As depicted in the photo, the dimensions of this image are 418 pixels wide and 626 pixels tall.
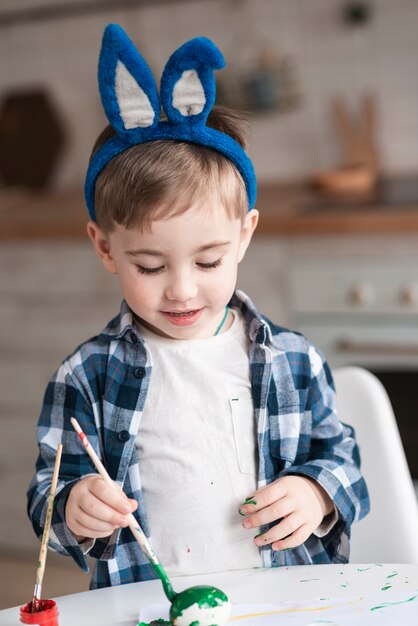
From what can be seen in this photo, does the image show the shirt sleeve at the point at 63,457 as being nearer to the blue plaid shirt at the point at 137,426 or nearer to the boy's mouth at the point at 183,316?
the blue plaid shirt at the point at 137,426

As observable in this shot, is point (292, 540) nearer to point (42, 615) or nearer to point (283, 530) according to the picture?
point (283, 530)

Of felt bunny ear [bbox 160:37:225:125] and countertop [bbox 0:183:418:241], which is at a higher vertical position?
countertop [bbox 0:183:418:241]

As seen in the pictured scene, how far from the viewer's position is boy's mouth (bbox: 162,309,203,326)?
0.99m

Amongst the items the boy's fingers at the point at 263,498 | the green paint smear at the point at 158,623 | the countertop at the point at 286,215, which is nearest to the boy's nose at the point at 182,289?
the boy's fingers at the point at 263,498

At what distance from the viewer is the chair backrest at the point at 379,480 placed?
1173mm

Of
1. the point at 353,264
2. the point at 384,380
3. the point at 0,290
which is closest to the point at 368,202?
the point at 353,264

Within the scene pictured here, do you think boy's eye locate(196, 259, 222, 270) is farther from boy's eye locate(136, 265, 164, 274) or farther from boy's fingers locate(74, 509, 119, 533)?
boy's fingers locate(74, 509, 119, 533)

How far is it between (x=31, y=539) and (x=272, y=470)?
1.86 m

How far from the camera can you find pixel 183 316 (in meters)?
1.00

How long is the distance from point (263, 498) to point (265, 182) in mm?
1861

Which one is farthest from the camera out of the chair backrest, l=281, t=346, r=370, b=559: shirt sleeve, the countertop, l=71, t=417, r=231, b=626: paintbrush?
the countertop

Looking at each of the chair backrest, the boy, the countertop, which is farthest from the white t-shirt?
the countertop

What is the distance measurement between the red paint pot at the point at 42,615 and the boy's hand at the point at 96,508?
0.10 m

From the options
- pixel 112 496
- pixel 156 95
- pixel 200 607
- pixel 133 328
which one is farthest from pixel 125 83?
pixel 200 607
